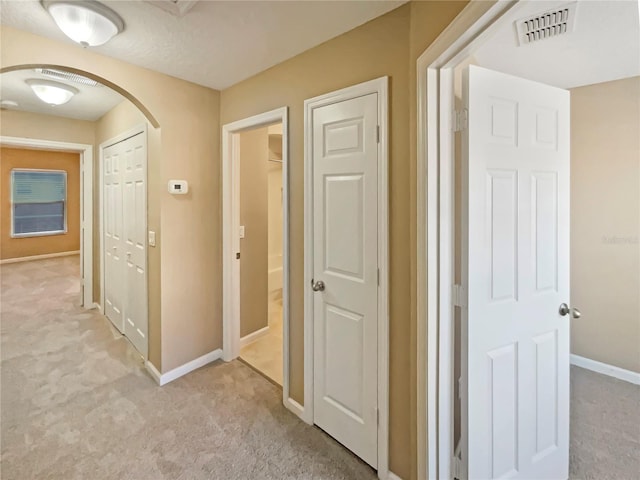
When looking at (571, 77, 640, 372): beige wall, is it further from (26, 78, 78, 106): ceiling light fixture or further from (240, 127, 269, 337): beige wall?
(26, 78, 78, 106): ceiling light fixture

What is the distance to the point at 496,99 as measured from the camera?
136 cm

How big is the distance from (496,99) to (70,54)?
98.5 inches

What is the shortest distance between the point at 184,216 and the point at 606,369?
3.89 metres

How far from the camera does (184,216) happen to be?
2.64 metres

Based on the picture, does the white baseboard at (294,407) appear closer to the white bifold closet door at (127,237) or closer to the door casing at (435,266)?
the door casing at (435,266)

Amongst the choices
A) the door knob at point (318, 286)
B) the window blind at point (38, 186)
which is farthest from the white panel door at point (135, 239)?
the window blind at point (38, 186)

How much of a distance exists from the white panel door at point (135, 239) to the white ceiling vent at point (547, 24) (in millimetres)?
2849

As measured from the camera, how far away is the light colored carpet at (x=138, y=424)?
5.61ft

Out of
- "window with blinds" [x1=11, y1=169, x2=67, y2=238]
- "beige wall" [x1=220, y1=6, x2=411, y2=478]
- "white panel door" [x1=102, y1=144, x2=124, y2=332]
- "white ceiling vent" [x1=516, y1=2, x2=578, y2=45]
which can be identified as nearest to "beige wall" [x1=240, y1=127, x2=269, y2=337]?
"beige wall" [x1=220, y1=6, x2=411, y2=478]

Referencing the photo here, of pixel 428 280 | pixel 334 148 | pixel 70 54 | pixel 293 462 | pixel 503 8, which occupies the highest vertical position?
→ pixel 70 54

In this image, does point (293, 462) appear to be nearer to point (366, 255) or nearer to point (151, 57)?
point (366, 255)

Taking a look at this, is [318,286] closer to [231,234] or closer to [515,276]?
[515,276]

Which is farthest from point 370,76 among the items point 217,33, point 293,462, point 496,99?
point 293,462

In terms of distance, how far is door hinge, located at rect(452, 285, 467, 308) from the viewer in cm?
136
